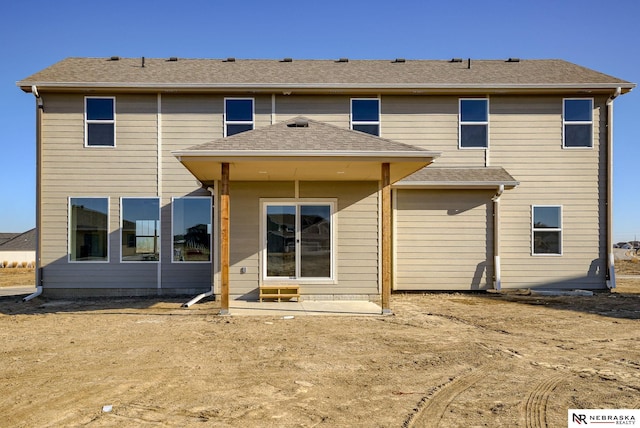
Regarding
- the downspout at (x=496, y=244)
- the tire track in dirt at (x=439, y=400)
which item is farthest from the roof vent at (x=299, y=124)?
the tire track in dirt at (x=439, y=400)

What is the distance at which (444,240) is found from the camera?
12430 millimetres

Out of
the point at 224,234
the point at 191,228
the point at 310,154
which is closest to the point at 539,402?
the point at 310,154

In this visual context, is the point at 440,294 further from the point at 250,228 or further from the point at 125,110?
the point at 125,110

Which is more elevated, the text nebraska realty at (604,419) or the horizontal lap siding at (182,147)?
the horizontal lap siding at (182,147)

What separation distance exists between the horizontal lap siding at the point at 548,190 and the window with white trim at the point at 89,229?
1086 cm

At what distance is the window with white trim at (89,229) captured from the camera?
12.2 metres

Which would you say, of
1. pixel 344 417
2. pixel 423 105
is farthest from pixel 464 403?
pixel 423 105

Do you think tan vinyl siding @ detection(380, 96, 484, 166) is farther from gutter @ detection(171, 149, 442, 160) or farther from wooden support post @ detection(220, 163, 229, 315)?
wooden support post @ detection(220, 163, 229, 315)

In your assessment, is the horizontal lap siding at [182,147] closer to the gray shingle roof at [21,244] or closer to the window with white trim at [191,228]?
the window with white trim at [191,228]

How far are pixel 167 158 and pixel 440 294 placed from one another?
8317mm

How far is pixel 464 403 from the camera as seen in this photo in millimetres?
4273

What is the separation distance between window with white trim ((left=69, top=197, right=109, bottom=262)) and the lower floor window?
477 cm

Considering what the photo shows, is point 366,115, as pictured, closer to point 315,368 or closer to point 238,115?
point 238,115

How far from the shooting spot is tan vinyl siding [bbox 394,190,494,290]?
12406mm
